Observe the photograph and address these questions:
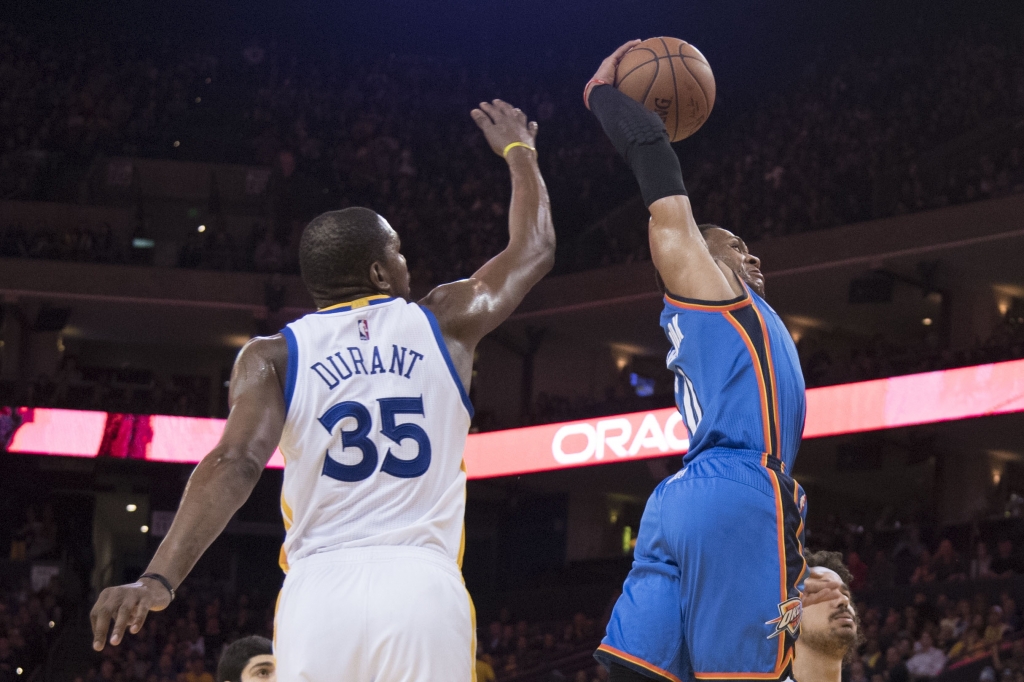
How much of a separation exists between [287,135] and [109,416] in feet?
24.7

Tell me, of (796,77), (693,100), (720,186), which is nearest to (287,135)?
(720,186)

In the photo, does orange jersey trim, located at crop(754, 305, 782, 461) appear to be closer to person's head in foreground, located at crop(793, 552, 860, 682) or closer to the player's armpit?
the player's armpit

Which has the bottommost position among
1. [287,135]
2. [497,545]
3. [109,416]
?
[497,545]

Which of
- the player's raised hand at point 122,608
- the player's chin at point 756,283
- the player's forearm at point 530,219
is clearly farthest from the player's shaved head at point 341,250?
the player's chin at point 756,283

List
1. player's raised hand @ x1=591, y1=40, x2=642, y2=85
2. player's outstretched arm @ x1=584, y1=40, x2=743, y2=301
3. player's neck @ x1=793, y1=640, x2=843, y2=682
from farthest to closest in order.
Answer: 1. player's raised hand @ x1=591, y1=40, x2=642, y2=85
2. player's neck @ x1=793, y1=640, x2=843, y2=682
3. player's outstretched arm @ x1=584, y1=40, x2=743, y2=301

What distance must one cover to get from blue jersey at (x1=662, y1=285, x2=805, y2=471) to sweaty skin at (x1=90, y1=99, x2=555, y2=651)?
472 millimetres

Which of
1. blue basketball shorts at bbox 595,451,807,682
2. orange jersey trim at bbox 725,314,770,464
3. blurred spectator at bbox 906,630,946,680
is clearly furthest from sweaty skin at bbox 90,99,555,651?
blurred spectator at bbox 906,630,946,680

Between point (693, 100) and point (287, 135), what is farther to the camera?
point (287, 135)

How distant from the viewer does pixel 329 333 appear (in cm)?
295

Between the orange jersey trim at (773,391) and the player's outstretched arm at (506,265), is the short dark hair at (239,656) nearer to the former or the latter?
the player's outstretched arm at (506,265)

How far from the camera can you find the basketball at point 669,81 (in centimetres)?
425

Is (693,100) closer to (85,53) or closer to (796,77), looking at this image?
(796,77)

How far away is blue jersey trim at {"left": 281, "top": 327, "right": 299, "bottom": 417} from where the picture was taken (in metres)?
2.88

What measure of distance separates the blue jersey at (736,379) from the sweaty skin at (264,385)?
1.55 feet
